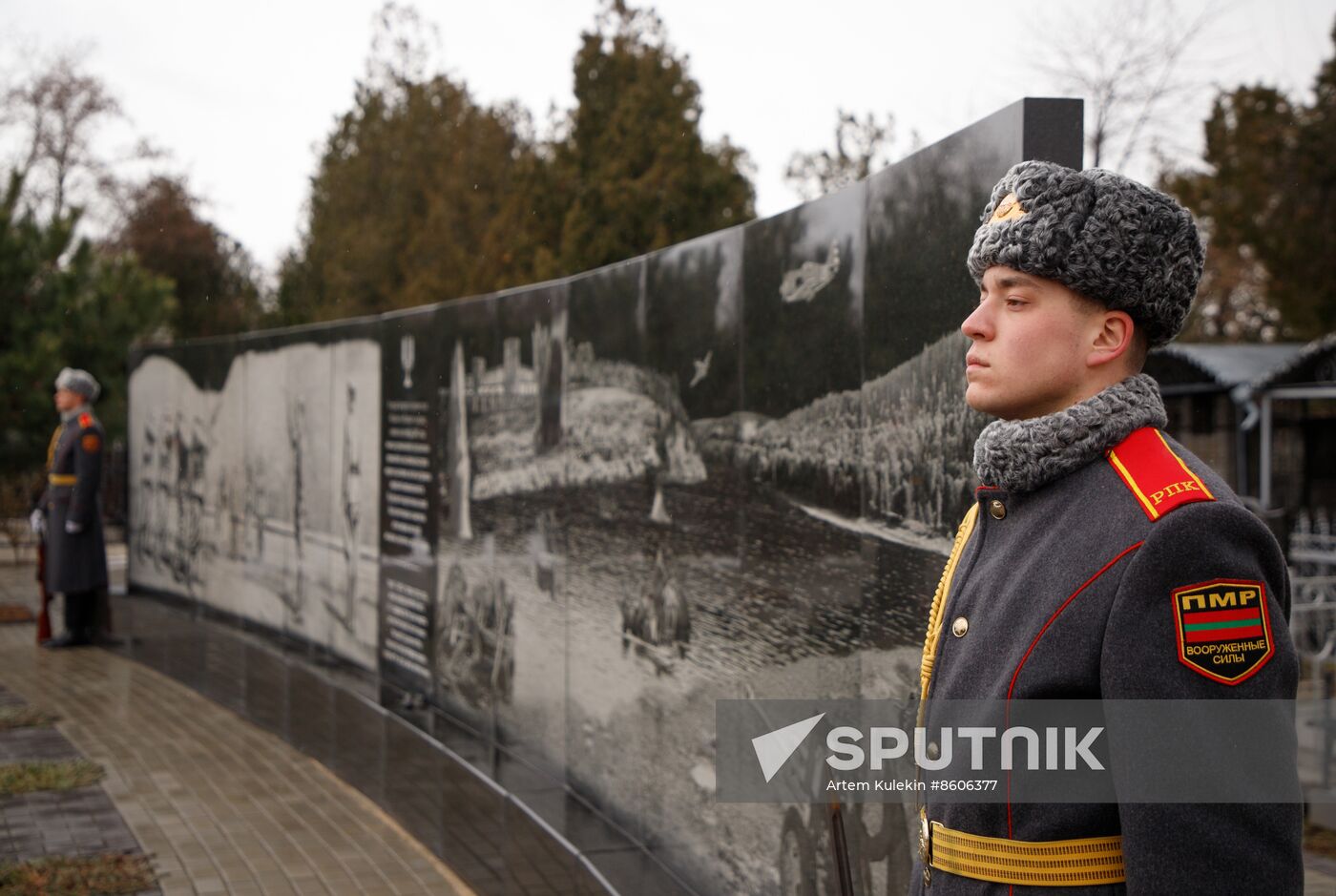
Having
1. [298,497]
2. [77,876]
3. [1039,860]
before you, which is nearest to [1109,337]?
[1039,860]

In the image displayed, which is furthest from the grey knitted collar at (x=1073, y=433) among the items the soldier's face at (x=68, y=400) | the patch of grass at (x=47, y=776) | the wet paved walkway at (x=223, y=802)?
the soldier's face at (x=68, y=400)

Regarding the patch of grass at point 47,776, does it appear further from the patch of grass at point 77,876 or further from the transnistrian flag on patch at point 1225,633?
the transnistrian flag on patch at point 1225,633

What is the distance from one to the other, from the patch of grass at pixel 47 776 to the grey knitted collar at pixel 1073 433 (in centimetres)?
614

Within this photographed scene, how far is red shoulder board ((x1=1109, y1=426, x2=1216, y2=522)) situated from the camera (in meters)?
1.75

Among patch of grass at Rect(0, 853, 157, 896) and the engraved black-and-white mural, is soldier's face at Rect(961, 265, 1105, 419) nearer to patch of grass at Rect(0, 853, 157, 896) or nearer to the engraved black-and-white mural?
patch of grass at Rect(0, 853, 157, 896)

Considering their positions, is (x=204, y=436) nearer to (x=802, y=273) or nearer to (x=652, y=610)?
(x=652, y=610)

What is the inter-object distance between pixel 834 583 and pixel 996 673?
1.69m

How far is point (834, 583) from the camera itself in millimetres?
3572

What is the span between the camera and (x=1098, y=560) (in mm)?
1786

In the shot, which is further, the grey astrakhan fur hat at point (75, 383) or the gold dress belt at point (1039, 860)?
the grey astrakhan fur hat at point (75, 383)

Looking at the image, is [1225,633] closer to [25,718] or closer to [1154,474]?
[1154,474]

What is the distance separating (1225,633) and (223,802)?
5955mm

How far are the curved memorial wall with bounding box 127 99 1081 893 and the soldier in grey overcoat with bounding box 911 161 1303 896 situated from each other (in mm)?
855

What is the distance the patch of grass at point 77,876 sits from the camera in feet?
17.5
